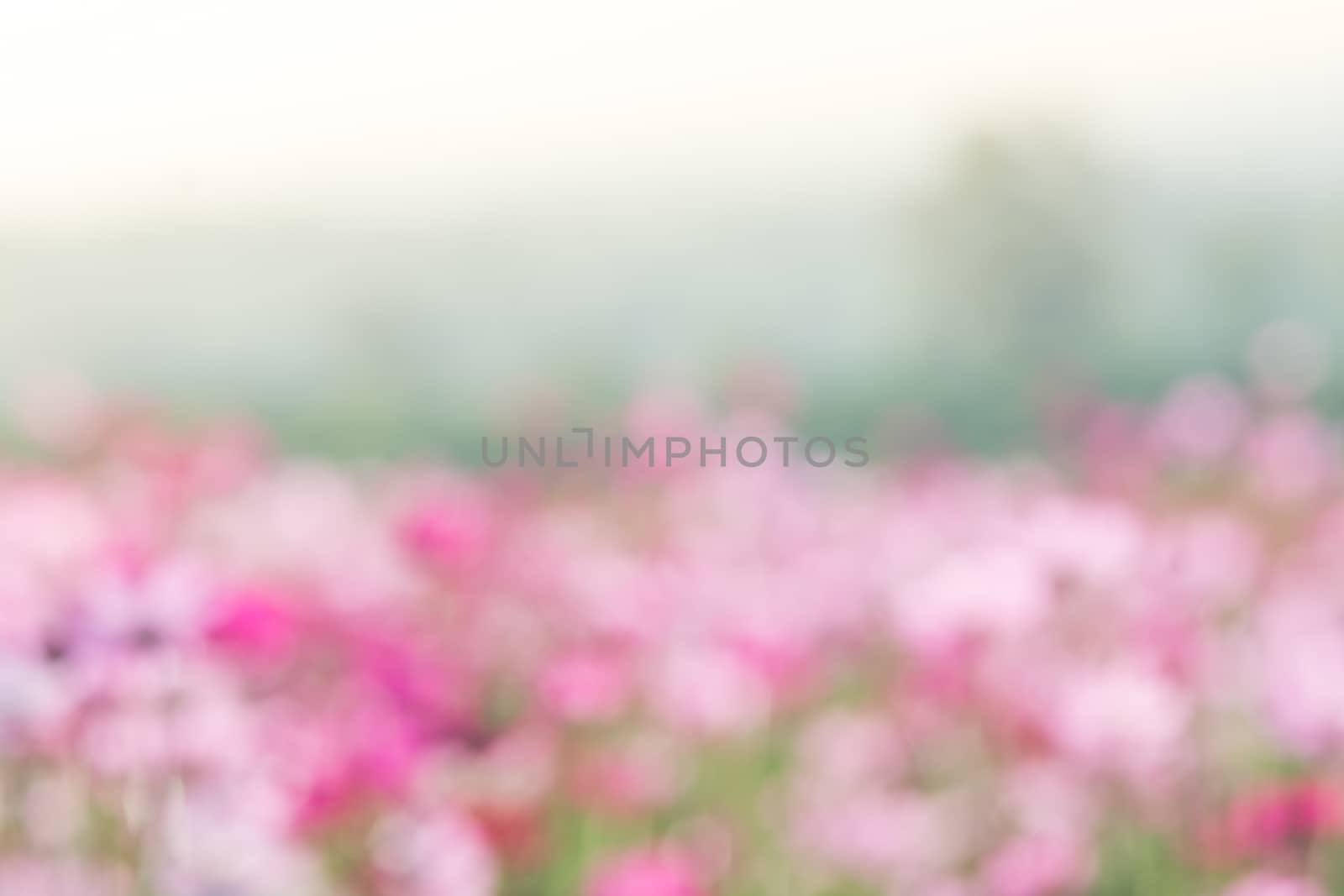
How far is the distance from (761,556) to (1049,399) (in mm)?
509

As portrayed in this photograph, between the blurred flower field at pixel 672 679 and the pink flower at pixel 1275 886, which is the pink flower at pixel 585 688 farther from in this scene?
the pink flower at pixel 1275 886

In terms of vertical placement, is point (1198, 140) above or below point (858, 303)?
above

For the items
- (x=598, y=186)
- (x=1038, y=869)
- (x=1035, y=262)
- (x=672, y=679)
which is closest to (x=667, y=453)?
(x=598, y=186)

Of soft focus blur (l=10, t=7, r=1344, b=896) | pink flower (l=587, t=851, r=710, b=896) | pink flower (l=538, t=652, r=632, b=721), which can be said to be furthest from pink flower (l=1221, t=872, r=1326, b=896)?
pink flower (l=538, t=652, r=632, b=721)

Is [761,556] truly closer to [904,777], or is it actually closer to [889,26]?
[904,777]

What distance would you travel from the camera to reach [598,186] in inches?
51.6

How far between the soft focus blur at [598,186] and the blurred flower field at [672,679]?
0.15 meters

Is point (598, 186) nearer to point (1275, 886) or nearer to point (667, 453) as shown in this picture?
point (667, 453)

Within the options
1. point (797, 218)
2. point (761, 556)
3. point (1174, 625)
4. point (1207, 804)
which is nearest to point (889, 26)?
point (797, 218)

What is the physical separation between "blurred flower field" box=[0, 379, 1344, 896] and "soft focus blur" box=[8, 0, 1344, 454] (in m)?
0.15

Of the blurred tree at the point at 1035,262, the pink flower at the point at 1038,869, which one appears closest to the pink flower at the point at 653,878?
the pink flower at the point at 1038,869

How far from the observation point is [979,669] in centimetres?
84

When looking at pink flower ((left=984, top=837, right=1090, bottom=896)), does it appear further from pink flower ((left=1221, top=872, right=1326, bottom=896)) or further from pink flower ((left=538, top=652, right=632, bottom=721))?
pink flower ((left=538, top=652, right=632, bottom=721))

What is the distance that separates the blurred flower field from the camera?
528 millimetres
